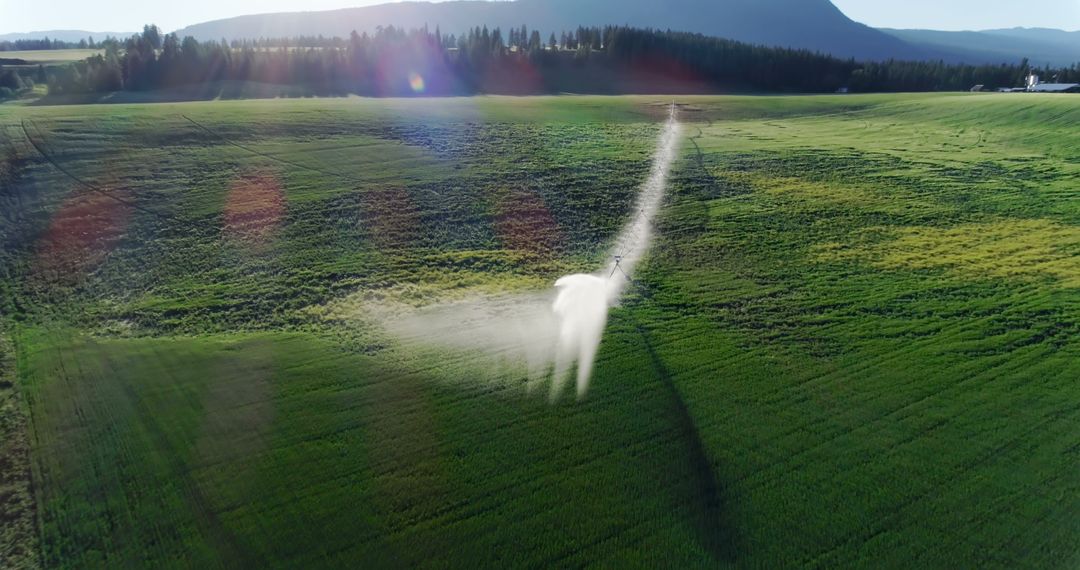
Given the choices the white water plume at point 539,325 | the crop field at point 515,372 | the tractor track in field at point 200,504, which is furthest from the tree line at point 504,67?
the tractor track in field at point 200,504

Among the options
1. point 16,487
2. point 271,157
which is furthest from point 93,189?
point 16,487

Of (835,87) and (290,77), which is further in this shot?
(835,87)

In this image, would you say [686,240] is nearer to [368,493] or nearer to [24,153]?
[368,493]

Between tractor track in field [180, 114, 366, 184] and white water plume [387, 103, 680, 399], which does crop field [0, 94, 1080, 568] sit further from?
white water plume [387, 103, 680, 399]

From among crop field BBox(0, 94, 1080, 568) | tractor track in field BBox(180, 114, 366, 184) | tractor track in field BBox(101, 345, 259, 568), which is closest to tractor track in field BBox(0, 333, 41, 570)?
crop field BBox(0, 94, 1080, 568)

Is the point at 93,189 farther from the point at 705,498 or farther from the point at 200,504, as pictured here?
the point at 705,498

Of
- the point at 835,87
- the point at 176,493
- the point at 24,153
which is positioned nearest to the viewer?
the point at 176,493

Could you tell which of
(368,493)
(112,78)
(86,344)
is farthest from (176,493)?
(112,78)
